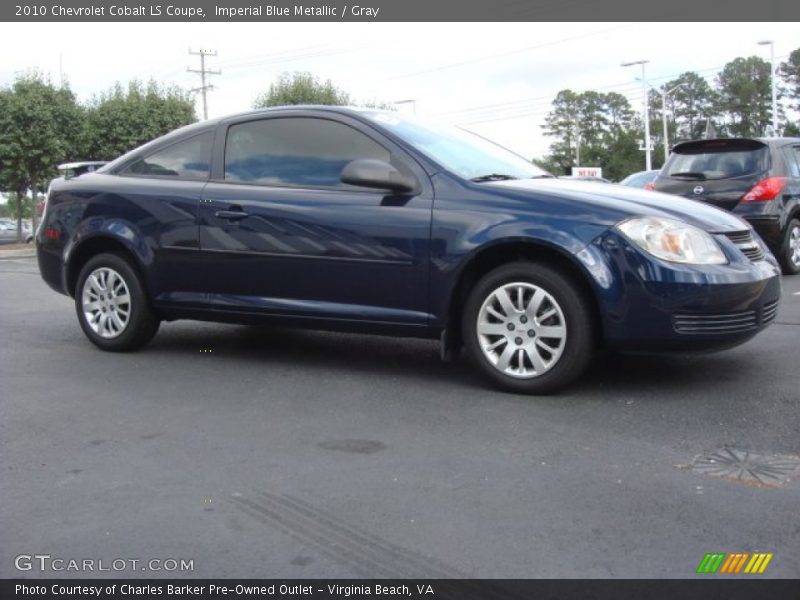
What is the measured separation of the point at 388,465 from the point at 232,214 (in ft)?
8.18

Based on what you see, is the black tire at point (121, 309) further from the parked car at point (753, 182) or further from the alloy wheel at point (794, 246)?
the alloy wheel at point (794, 246)

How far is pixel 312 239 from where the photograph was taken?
5504 millimetres

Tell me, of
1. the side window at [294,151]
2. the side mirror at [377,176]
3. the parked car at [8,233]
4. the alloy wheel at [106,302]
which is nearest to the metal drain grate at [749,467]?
the side mirror at [377,176]

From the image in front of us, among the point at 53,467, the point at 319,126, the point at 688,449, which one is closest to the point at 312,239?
the point at 319,126

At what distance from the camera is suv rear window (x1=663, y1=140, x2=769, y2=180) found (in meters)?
10.0

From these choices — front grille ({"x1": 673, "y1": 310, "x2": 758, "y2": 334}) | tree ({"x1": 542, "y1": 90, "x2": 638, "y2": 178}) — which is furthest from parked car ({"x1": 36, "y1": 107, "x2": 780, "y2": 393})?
tree ({"x1": 542, "y1": 90, "x2": 638, "y2": 178})

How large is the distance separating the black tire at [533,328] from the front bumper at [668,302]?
0.54 feet

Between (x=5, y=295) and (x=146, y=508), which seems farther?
(x=5, y=295)

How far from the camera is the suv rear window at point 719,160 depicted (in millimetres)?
10000

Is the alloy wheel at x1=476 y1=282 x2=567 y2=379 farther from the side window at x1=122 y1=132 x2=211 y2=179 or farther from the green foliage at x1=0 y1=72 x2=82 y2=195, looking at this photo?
the green foliage at x1=0 y1=72 x2=82 y2=195

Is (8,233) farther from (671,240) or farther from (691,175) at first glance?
(671,240)

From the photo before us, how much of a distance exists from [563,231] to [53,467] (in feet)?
8.98
